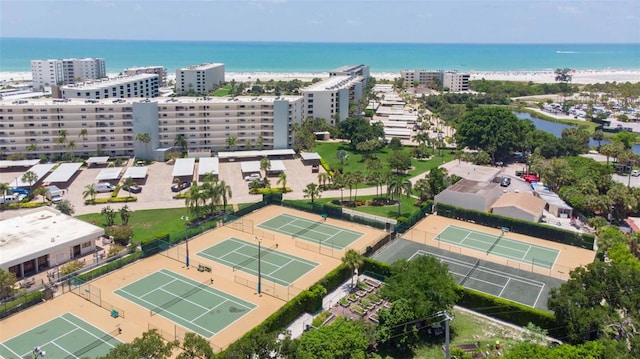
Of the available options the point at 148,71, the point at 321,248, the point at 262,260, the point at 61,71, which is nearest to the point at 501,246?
the point at 321,248

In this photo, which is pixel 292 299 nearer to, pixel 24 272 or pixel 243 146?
pixel 24 272

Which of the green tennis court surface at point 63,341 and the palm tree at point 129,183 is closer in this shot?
the green tennis court surface at point 63,341

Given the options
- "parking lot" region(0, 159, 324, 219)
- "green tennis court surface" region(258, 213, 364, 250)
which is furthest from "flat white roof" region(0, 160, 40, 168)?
"green tennis court surface" region(258, 213, 364, 250)

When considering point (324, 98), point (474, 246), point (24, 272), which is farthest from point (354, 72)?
point (24, 272)

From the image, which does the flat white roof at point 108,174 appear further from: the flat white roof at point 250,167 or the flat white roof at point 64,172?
the flat white roof at point 250,167

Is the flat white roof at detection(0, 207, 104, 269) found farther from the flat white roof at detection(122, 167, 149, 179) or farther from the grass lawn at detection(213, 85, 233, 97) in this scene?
the grass lawn at detection(213, 85, 233, 97)

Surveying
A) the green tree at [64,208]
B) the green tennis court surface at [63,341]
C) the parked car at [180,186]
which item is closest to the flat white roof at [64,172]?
the green tree at [64,208]

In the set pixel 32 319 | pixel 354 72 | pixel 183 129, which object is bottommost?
pixel 32 319
